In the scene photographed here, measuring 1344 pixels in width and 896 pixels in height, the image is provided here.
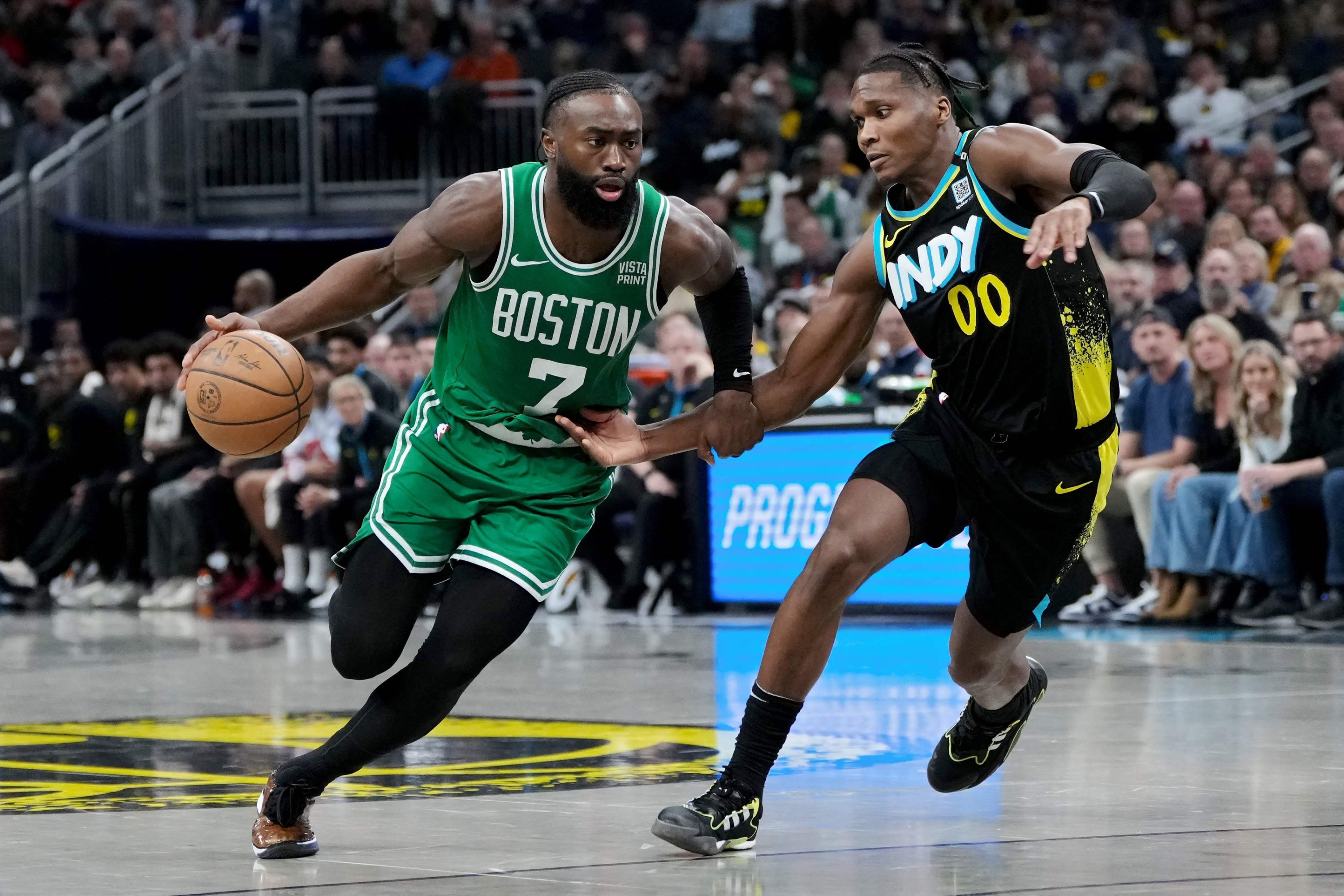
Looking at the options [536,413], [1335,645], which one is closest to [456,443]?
[536,413]

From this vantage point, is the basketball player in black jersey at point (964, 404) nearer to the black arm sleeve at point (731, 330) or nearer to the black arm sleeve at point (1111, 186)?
the black arm sleeve at point (1111, 186)

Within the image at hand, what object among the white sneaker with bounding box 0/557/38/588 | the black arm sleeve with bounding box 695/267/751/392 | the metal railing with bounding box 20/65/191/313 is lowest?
the white sneaker with bounding box 0/557/38/588

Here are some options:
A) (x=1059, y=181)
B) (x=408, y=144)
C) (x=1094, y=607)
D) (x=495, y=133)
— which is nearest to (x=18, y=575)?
(x=408, y=144)

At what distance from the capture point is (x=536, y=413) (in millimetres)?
5270

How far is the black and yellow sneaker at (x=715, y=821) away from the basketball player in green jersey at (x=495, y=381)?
0.61 m

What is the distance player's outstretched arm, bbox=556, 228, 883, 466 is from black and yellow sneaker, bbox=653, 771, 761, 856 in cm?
92

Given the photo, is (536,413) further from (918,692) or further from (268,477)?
(268,477)

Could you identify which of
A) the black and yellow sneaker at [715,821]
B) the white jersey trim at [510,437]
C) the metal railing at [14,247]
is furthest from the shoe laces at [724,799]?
the metal railing at [14,247]

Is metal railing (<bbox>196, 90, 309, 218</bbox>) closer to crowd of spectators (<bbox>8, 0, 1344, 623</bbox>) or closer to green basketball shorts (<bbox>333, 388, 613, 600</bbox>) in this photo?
crowd of spectators (<bbox>8, 0, 1344, 623</bbox>)

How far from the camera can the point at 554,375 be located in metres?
5.25

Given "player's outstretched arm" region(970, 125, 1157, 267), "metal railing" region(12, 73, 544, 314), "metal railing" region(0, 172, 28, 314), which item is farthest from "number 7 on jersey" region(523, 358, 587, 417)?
"metal railing" region(0, 172, 28, 314)

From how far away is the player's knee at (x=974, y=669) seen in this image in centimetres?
543

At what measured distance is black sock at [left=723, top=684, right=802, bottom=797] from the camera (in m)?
4.97

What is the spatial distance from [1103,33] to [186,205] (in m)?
9.28
